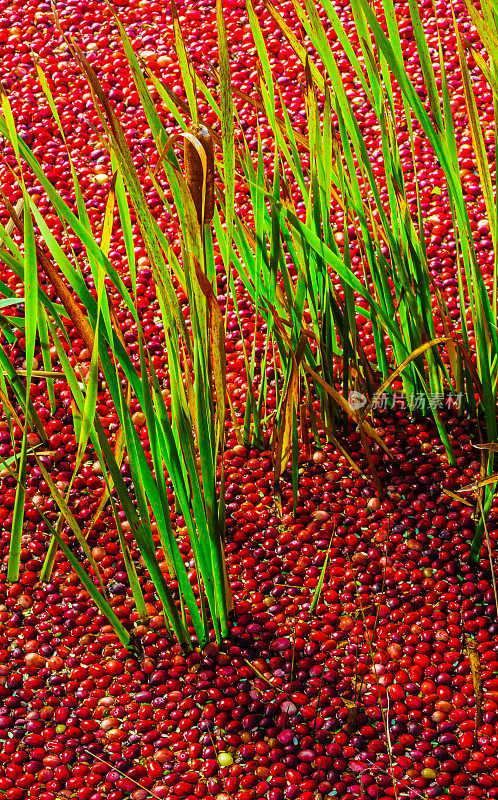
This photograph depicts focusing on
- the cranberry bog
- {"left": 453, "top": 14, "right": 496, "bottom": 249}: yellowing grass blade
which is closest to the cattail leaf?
the cranberry bog

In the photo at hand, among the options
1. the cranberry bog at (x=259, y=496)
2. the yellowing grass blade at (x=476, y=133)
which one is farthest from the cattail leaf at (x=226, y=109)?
the yellowing grass blade at (x=476, y=133)

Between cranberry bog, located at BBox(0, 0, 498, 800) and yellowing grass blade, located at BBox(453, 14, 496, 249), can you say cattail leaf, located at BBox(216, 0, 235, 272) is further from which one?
yellowing grass blade, located at BBox(453, 14, 496, 249)

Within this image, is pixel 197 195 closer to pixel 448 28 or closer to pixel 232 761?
pixel 232 761

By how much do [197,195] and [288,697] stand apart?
76 centimetres

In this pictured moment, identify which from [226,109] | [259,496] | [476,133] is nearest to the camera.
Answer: [226,109]

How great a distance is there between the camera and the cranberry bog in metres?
1.05

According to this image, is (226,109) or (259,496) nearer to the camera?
(226,109)

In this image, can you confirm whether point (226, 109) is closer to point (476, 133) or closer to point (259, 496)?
point (476, 133)

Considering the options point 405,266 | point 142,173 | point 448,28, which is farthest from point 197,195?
point 448,28

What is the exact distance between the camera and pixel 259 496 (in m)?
1.47

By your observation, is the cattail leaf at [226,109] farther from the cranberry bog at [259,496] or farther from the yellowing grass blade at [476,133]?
the yellowing grass blade at [476,133]

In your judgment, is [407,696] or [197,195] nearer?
[197,195]

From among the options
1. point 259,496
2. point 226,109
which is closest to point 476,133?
point 226,109

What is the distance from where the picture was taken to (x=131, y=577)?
3.93 ft
